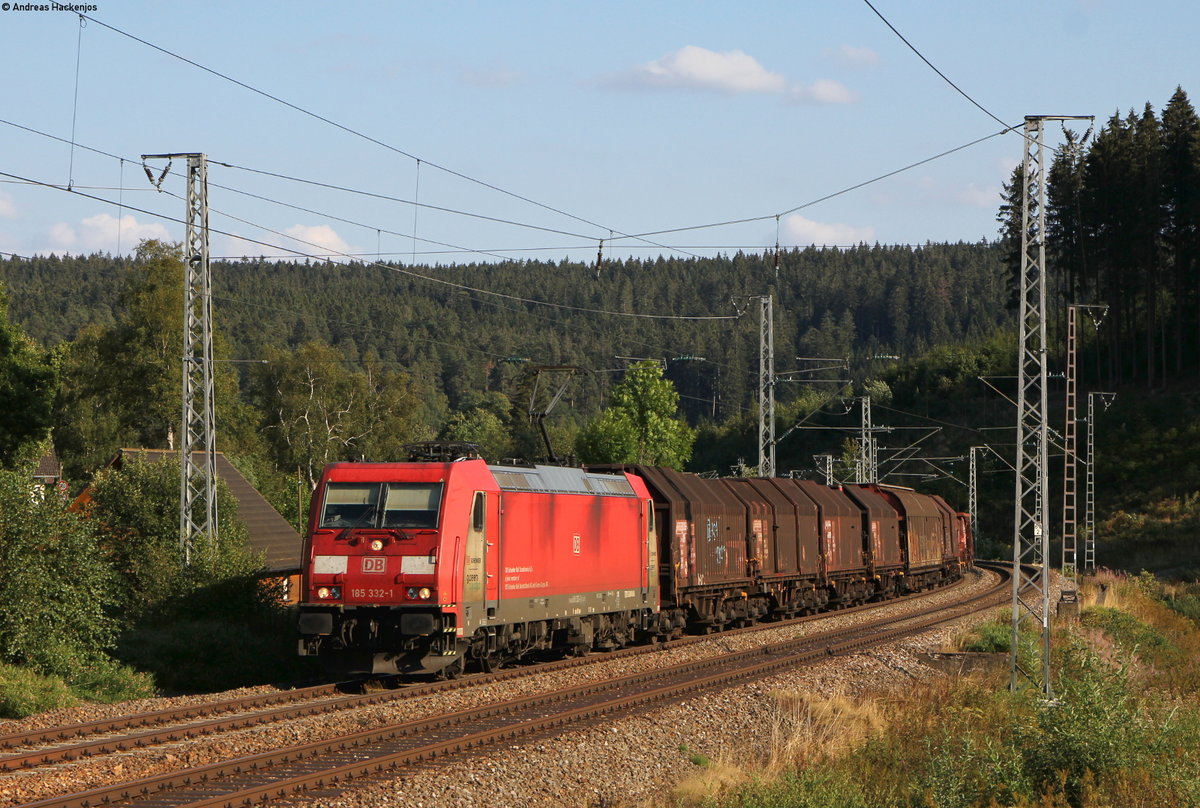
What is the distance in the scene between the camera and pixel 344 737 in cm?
1475

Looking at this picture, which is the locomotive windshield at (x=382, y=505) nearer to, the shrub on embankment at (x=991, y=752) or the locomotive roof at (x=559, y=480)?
the locomotive roof at (x=559, y=480)

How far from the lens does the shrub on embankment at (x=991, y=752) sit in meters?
12.0


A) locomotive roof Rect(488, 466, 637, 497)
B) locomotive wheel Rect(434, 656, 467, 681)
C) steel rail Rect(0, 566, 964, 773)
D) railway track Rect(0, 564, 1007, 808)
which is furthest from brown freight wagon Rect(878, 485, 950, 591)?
locomotive wheel Rect(434, 656, 467, 681)

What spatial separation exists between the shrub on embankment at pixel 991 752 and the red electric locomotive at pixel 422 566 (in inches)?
190

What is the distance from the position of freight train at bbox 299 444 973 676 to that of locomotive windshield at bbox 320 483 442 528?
2 centimetres

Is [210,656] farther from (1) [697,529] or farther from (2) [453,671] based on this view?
(1) [697,529]

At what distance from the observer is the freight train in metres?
19.1

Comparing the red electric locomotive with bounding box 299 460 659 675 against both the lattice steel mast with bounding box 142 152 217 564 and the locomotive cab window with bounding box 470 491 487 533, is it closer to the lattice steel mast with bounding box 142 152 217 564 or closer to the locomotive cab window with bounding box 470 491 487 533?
the locomotive cab window with bounding box 470 491 487 533

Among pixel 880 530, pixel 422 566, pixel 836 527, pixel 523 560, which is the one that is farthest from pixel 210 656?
pixel 880 530

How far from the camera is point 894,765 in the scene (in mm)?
14273

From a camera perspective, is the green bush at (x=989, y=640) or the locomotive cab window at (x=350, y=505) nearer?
the locomotive cab window at (x=350, y=505)

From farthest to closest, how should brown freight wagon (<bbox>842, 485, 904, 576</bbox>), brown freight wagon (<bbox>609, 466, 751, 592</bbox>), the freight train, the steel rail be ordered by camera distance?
brown freight wagon (<bbox>842, 485, 904, 576</bbox>) → brown freight wagon (<bbox>609, 466, 751, 592</bbox>) → the freight train → the steel rail

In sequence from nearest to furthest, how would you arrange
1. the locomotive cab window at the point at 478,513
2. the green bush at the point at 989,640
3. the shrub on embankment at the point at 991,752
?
the shrub on embankment at the point at 991,752 → the locomotive cab window at the point at 478,513 → the green bush at the point at 989,640

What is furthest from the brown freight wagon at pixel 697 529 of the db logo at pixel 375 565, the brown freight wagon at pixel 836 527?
the db logo at pixel 375 565
